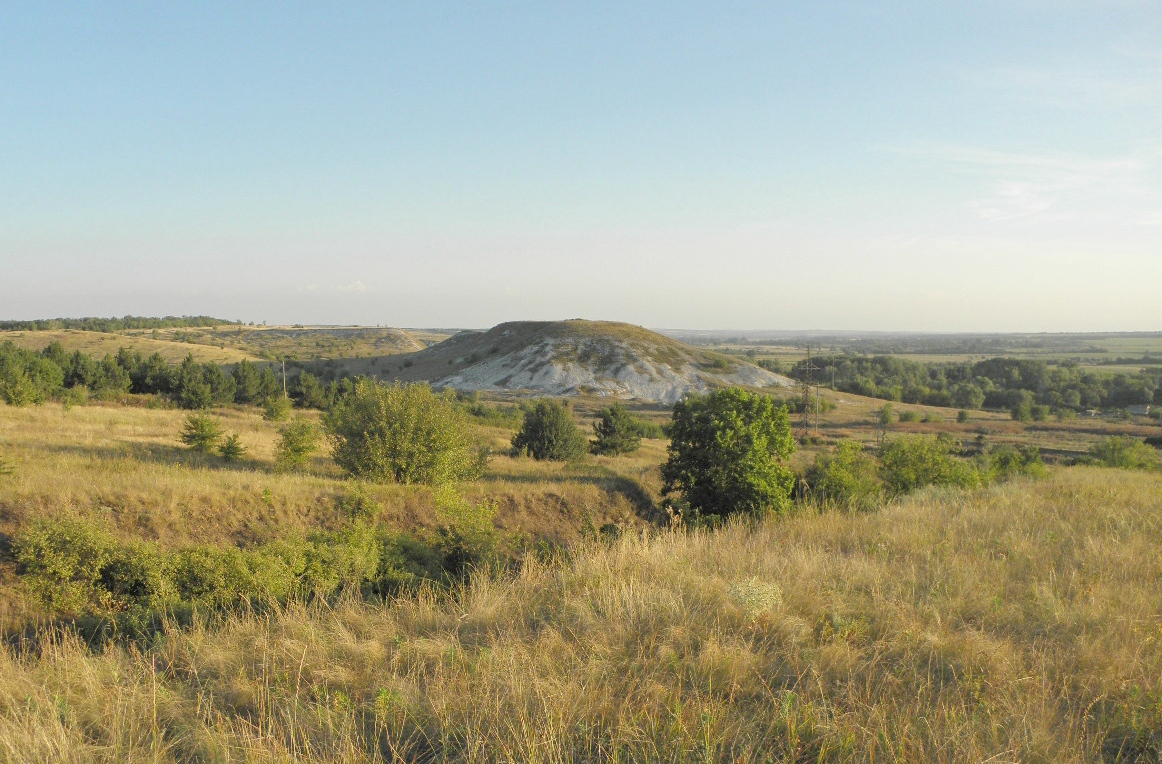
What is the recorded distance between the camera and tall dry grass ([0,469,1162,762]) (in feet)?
10.8

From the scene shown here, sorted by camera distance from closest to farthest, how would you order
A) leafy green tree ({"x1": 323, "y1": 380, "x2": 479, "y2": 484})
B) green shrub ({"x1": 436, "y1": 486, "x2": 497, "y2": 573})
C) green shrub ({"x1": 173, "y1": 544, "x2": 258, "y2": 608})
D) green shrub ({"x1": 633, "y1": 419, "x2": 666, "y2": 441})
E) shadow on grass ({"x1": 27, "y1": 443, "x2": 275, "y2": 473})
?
green shrub ({"x1": 173, "y1": 544, "x2": 258, "y2": 608}) → green shrub ({"x1": 436, "y1": 486, "x2": 497, "y2": 573}) → shadow on grass ({"x1": 27, "y1": 443, "x2": 275, "y2": 473}) → leafy green tree ({"x1": 323, "y1": 380, "x2": 479, "y2": 484}) → green shrub ({"x1": 633, "y1": 419, "x2": 666, "y2": 441})

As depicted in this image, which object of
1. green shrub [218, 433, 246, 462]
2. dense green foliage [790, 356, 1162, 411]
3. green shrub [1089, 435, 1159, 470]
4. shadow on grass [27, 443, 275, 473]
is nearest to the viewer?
shadow on grass [27, 443, 275, 473]

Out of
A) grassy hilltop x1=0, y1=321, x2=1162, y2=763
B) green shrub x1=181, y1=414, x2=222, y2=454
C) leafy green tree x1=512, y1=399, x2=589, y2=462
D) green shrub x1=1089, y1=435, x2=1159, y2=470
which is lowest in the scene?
green shrub x1=1089, y1=435, x2=1159, y2=470

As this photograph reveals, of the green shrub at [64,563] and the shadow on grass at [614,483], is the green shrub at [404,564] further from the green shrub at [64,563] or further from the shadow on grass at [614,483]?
the shadow on grass at [614,483]

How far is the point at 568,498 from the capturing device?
74.4 ft

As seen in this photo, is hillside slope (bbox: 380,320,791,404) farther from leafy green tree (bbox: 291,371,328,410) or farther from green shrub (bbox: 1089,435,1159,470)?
green shrub (bbox: 1089,435,1159,470)

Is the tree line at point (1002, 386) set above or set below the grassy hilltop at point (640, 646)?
below

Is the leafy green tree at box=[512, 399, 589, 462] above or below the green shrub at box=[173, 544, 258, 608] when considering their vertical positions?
below

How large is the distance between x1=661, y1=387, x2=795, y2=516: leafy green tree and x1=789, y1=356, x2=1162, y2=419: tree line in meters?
63.4

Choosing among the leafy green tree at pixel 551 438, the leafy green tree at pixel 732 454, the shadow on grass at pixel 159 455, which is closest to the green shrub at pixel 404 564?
the shadow on grass at pixel 159 455

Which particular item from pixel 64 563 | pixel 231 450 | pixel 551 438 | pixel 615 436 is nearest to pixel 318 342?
pixel 615 436

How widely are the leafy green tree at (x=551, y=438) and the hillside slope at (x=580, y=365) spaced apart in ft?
114

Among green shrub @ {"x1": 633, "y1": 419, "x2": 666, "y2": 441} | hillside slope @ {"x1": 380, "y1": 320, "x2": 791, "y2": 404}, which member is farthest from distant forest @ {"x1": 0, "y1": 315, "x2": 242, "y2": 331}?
green shrub @ {"x1": 633, "y1": 419, "x2": 666, "y2": 441}

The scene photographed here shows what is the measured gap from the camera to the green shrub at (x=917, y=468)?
2244cm
